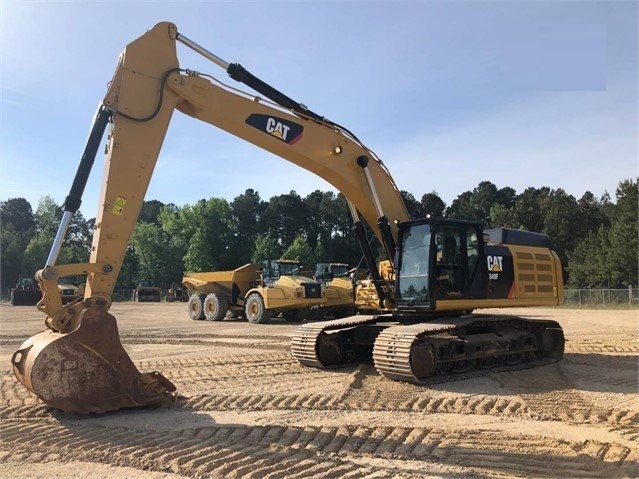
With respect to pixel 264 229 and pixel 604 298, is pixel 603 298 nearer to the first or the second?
pixel 604 298

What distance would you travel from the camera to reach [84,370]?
5754 mm

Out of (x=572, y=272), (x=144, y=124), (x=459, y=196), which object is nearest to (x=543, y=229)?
(x=572, y=272)

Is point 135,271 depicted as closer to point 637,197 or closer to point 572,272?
point 572,272

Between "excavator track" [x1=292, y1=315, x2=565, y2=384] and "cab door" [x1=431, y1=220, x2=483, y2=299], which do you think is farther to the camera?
"cab door" [x1=431, y1=220, x2=483, y2=299]

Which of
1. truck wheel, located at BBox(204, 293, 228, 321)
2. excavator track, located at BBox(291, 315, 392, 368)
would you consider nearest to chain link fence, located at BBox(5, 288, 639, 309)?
truck wheel, located at BBox(204, 293, 228, 321)

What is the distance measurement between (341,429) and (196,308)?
18778 millimetres

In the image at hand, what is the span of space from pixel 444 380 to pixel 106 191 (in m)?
5.27

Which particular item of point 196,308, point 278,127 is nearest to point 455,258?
point 278,127

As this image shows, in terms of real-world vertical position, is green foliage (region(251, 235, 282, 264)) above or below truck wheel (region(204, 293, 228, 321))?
above

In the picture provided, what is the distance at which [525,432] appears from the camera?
212 inches

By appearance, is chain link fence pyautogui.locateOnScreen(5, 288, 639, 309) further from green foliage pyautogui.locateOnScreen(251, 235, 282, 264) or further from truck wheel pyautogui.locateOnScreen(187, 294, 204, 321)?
green foliage pyautogui.locateOnScreen(251, 235, 282, 264)

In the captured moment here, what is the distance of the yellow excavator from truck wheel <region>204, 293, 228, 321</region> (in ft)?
42.6

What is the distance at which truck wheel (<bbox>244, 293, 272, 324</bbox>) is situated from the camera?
65.7 feet

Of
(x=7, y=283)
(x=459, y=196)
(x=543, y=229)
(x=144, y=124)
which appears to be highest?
(x=459, y=196)
